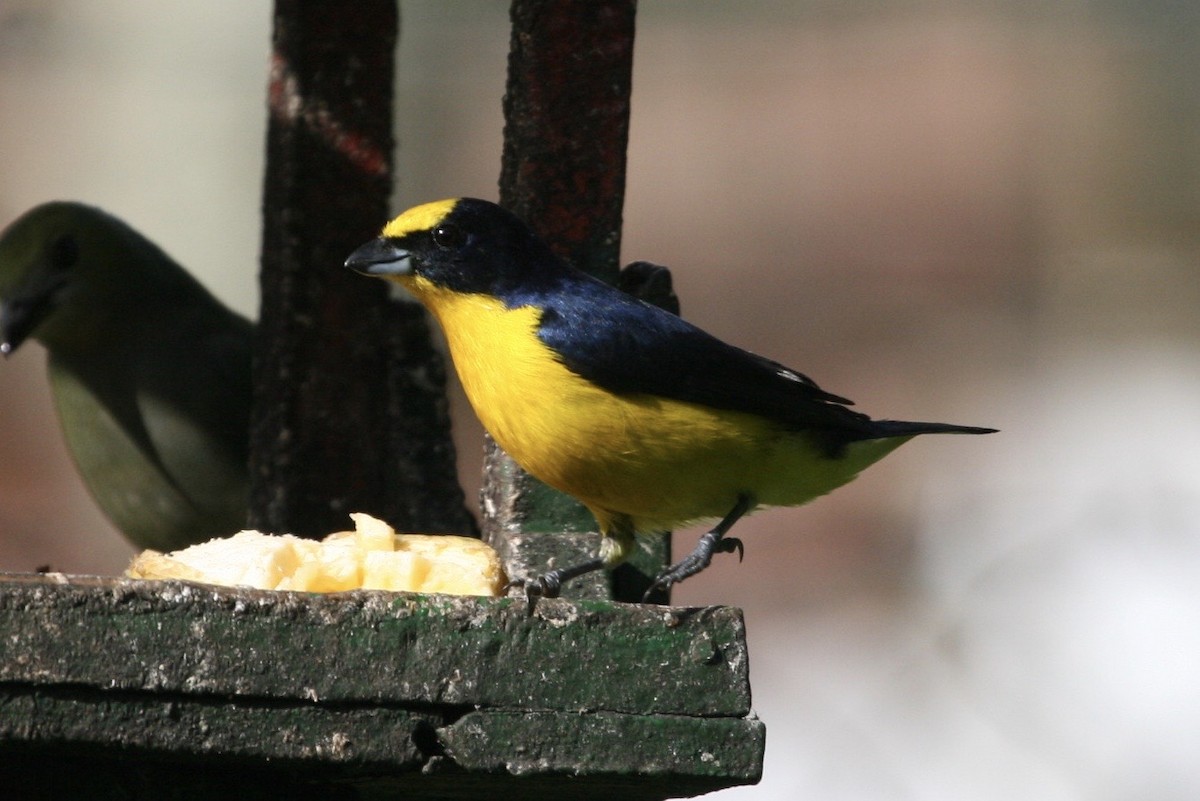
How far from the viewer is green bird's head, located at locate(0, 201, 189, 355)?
4.89 metres

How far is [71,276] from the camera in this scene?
5.00 m

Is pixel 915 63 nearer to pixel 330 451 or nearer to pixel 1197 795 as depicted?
pixel 1197 795

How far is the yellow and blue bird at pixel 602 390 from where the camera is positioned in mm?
3166

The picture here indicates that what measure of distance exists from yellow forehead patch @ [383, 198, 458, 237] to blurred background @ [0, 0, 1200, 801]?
3.38 metres

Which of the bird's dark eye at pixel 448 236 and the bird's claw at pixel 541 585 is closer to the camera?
the bird's claw at pixel 541 585

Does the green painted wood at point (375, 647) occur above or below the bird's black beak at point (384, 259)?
below

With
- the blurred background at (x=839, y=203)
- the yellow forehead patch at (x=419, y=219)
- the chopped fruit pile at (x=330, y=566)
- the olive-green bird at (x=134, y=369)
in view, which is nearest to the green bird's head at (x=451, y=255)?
the yellow forehead patch at (x=419, y=219)

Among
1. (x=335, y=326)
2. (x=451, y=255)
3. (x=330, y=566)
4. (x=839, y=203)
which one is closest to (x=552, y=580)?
(x=330, y=566)

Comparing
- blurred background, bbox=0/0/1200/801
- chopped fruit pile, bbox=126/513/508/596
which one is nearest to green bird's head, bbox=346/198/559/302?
chopped fruit pile, bbox=126/513/508/596

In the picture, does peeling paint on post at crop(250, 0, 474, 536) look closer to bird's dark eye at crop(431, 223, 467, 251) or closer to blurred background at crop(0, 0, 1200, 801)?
bird's dark eye at crop(431, 223, 467, 251)

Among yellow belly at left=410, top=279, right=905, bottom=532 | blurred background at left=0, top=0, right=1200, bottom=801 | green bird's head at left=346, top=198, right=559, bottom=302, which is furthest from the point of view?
blurred background at left=0, top=0, right=1200, bottom=801

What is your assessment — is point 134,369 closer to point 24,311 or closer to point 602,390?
point 24,311

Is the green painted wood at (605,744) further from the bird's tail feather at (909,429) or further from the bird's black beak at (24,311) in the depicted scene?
the bird's black beak at (24,311)

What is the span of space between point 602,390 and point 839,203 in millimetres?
4462
